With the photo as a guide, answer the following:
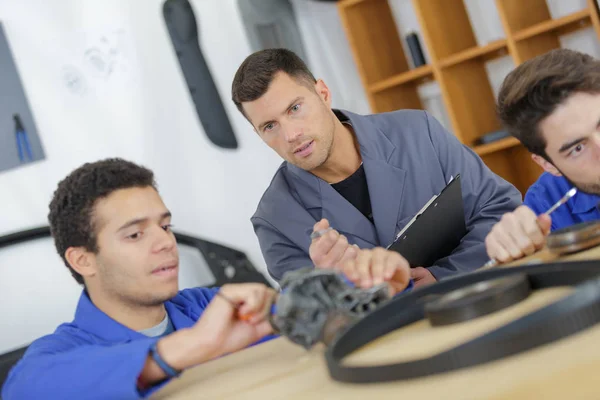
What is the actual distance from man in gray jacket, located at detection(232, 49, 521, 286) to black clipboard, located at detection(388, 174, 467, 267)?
11.5 inches

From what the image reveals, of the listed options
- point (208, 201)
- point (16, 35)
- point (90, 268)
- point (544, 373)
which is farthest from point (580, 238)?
point (16, 35)

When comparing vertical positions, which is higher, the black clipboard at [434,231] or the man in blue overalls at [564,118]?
the man in blue overalls at [564,118]

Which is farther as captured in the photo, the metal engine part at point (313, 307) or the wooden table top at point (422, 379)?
the metal engine part at point (313, 307)

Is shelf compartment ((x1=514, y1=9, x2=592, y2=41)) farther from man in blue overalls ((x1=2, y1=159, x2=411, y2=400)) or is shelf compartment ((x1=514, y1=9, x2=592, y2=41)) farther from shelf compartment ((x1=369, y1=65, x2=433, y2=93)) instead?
man in blue overalls ((x1=2, y1=159, x2=411, y2=400))

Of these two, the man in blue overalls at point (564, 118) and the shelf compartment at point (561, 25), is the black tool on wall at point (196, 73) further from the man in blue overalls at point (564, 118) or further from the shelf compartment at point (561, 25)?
the man in blue overalls at point (564, 118)

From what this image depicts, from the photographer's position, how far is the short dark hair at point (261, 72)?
7.41 ft

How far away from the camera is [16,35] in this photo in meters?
3.14

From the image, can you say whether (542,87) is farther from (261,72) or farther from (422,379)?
(422,379)

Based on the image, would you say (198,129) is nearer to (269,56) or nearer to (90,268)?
(269,56)

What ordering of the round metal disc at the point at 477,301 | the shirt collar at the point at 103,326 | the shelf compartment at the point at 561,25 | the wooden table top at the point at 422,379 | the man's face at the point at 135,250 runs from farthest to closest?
the shelf compartment at the point at 561,25 < the man's face at the point at 135,250 < the shirt collar at the point at 103,326 < the round metal disc at the point at 477,301 < the wooden table top at the point at 422,379

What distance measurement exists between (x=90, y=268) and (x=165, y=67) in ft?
5.98

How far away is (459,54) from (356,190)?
1.33 meters

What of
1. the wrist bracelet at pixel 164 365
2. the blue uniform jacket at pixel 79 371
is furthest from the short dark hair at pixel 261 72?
the wrist bracelet at pixel 164 365

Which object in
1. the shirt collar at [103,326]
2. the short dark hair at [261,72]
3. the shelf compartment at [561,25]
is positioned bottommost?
the shirt collar at [103,326]
